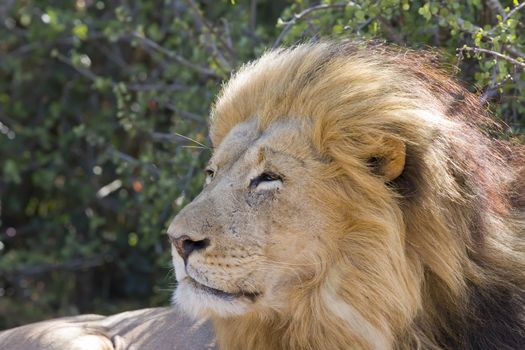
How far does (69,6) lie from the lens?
6043mm

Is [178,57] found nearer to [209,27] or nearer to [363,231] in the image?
[209,27]

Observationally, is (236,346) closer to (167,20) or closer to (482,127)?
(482,127)

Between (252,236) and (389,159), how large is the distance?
18.4 inches

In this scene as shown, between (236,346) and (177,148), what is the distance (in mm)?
1642

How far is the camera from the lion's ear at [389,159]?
286cm

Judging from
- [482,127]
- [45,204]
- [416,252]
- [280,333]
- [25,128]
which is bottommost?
[45,204]

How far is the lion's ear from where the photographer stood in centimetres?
286

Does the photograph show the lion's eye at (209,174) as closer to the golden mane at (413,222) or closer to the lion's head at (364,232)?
the lion's head at (364,232)

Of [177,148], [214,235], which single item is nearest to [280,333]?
[214,235]

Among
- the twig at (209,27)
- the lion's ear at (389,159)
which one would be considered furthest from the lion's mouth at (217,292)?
the twig at (209,27)

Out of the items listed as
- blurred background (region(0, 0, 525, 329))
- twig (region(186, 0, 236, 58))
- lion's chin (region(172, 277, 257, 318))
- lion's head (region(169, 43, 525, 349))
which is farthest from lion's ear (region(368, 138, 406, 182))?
twig (region(186, 0, 236, 58))

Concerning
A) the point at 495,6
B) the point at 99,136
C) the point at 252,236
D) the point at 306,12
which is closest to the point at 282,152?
the point at 252,236

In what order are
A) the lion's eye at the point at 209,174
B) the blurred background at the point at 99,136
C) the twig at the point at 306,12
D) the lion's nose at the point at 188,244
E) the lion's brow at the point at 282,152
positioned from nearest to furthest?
the lion's nose at the point at 188,244 → the lion's brow at the point at 282,152 → the lion's eye at the point at 209,174 → the twig at the point at 306,12 → the blurred background at the point at 99,136

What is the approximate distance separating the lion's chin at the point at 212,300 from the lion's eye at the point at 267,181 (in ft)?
1.08
